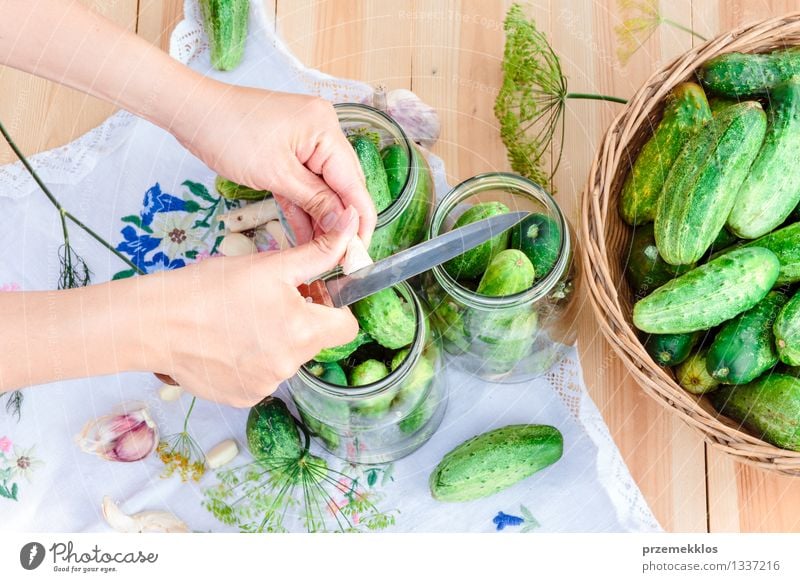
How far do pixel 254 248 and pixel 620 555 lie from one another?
44 cm

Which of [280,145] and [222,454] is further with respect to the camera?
A: [222,454]

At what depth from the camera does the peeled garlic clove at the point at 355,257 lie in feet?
1.82

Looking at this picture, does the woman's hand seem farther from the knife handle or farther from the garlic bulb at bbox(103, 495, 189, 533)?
the garlic bulb at bbox(103, 495, 189, 533)

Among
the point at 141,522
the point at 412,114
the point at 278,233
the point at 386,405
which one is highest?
the point at 412,114

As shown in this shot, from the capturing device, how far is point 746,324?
601mm

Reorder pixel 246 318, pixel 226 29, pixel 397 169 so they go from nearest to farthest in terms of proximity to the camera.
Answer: pixel 246 318
pixel 397 169
pixel 226 29

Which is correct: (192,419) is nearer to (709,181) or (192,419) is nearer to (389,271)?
(389,271)

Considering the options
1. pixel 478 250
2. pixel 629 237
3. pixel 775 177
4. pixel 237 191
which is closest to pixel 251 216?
pixel 237 191

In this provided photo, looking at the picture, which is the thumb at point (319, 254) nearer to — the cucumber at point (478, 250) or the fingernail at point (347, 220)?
the fingernail at point (347, 220)

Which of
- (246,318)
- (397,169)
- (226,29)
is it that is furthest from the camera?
(226,29)

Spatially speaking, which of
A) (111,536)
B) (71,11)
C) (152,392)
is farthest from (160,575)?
(71,11)

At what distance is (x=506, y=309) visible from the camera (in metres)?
0.60

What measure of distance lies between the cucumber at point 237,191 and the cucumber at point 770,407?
0.46 meters

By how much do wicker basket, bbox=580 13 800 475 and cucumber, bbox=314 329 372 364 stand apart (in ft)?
0.63
